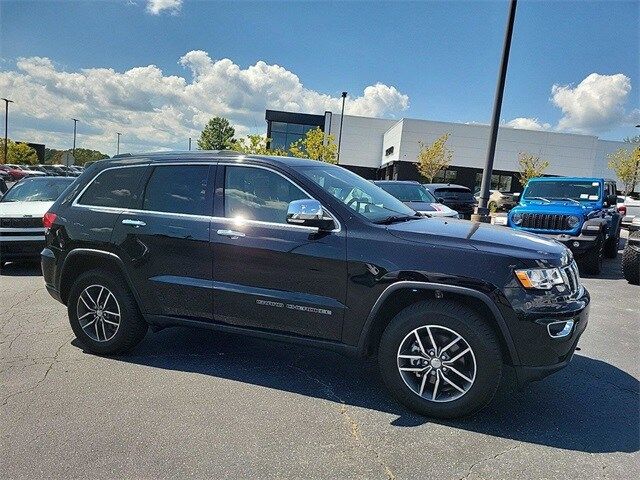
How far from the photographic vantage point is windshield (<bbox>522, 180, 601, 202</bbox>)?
990 centimetres

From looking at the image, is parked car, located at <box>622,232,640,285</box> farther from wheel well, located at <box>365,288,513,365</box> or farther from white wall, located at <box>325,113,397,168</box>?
white wall, located at <box>325,113,397,168</box>

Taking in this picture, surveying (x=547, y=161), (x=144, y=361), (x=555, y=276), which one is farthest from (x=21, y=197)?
(x=547, y=161)

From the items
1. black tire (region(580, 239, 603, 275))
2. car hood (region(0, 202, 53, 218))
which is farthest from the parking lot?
black tire (region(580, 239, 603, 275))

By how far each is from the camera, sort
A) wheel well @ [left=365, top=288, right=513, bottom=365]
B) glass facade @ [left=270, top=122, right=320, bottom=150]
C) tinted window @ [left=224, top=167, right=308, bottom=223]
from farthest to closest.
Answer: glass facade @ [left=270, top=122, right=320, bottom=150] → tinted window @ [left=224, top=167, right=308, bottom=223] → wheel well @ [left=365, top=288, right=513, bottom=365]

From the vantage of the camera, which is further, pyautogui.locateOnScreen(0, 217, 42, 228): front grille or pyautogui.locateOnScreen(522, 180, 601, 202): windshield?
pyautogui.locateOnScreen(522, 180, 601, 202): windshield

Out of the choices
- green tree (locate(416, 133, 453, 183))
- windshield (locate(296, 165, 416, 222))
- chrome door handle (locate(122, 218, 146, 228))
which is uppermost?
green tree (locate(416, 133, 453, 183))

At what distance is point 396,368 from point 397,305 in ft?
1.48

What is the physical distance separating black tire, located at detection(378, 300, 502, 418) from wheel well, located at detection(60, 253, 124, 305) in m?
2.56

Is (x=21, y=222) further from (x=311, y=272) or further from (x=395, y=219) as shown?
(x=395, y=219)

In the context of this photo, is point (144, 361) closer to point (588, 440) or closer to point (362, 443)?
point (362, 443)

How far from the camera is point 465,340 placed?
3176 millimetres

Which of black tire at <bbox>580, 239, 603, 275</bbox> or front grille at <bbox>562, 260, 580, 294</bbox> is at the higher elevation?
front grille at <bbox>562, 260, 580, 294</bbox>

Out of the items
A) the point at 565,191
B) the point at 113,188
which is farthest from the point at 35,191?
the point at 565,191

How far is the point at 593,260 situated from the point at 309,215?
25.2 ft
